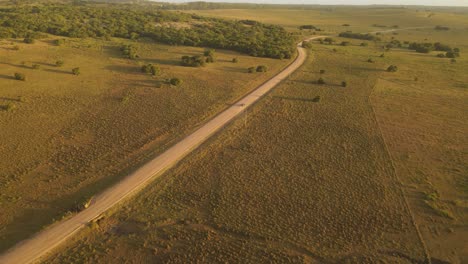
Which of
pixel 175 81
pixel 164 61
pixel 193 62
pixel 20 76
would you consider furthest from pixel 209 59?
pixel 20 76

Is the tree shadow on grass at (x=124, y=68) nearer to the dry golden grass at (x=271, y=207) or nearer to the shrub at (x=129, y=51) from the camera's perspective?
the shrub at (x=129, y=51)

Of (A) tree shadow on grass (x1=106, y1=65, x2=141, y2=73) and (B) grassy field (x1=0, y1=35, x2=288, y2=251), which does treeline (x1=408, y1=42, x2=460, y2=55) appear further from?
(A) tree shadow on grass (x1=106, y1=65, x2=141, y2=73)

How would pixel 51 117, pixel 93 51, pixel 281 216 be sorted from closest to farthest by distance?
pixel 281 216 → pixel 51 117 → pixel 93 51

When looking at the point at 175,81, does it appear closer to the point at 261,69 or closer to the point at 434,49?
the point at 261,69

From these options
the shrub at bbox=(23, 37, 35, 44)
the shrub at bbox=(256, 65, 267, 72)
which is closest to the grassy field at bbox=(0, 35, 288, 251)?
the shrub at bbox=(23, 37, 35, 44)

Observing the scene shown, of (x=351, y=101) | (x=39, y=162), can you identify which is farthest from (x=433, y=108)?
(x=39, y=162)

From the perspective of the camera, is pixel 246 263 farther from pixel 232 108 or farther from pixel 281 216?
pixel 232 108
